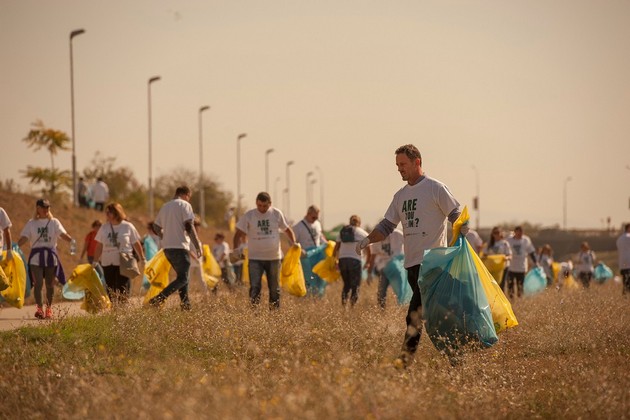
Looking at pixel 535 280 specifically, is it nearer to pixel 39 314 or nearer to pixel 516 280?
pixel 516 280

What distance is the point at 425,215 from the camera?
34.0 ft

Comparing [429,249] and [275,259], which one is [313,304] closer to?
[275,259]

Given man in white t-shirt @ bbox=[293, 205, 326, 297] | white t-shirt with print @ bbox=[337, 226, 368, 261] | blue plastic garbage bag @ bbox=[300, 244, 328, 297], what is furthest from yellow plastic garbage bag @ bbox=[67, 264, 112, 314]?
blue plastic garbage bag @ bbox=[300, 244, 328, 297]

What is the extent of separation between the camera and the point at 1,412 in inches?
322

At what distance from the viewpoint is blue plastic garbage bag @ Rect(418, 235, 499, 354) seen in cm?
984

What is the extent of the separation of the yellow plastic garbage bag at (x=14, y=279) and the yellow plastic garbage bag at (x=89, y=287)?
906mm

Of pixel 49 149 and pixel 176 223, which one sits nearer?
pixel 176 223

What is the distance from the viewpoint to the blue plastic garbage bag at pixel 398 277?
58.2 feet

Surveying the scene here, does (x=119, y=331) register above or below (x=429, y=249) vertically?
below

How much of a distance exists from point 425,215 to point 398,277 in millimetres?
7544

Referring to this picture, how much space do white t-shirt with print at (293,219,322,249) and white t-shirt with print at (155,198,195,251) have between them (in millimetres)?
4366

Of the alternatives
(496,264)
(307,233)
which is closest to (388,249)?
(307,233)

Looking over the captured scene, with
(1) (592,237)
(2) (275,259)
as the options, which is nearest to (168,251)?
(2) (275,259)

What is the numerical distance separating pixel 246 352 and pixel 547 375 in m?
2.67
